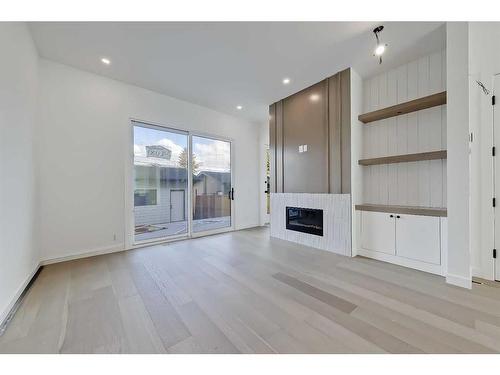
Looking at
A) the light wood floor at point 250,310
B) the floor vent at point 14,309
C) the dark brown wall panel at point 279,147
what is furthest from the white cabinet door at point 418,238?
the floor vent at point 14,309

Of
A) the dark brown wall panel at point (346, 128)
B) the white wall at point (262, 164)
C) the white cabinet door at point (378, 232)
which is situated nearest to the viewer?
the white cabinet door at point (378, 232)

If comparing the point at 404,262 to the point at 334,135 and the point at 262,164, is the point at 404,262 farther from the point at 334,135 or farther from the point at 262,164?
the point at 262,164

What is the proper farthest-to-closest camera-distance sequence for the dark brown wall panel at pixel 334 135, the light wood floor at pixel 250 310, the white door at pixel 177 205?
1. the white door at pixel 177 205
2. the dark brown wall panel at pixel 334 135
3. the light wood floor at pixel 250 310

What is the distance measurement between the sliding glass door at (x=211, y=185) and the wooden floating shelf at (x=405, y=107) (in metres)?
3.19

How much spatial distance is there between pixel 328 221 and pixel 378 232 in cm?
75

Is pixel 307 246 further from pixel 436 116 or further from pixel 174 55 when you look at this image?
pixel 174 55

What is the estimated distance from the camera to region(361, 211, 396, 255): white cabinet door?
9.80ft

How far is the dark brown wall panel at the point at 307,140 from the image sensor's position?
3664mm

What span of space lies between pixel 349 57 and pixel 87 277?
15.3ft

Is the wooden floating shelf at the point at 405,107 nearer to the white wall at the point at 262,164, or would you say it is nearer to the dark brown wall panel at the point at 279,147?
the dark brown wall panel at the point at 279,147

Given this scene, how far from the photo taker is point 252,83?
373 centimetres

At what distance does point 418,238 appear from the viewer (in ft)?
8.95

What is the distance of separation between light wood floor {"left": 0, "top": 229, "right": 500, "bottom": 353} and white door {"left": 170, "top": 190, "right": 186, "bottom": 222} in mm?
1534

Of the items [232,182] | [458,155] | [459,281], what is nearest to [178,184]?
[232,182]
